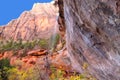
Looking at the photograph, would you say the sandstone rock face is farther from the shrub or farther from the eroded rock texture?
the eroded rock texture

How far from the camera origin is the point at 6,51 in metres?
74.2

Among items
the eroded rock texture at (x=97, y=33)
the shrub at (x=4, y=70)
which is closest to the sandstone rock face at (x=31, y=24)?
the shrub at (x=4, y=70)

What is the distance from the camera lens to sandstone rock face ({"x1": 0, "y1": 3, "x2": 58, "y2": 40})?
139875mm

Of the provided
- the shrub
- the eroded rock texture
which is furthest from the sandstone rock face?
the eroded rock texture

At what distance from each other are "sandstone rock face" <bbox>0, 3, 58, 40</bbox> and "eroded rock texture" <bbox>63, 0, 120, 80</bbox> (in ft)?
365

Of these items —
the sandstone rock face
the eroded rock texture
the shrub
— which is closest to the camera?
the eroded rock texture

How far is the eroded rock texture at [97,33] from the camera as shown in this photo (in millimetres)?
17081

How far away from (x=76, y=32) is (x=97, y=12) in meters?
4.99

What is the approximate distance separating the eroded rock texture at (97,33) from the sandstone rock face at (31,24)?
365 feet

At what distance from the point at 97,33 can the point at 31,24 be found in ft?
431

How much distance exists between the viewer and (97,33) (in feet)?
62.8

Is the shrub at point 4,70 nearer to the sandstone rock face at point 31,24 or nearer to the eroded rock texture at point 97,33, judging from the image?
the eroded rock texture at point 97,33

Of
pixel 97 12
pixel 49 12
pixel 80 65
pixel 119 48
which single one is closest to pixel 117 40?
pixel 119 48

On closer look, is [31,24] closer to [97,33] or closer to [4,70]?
[4,70]
